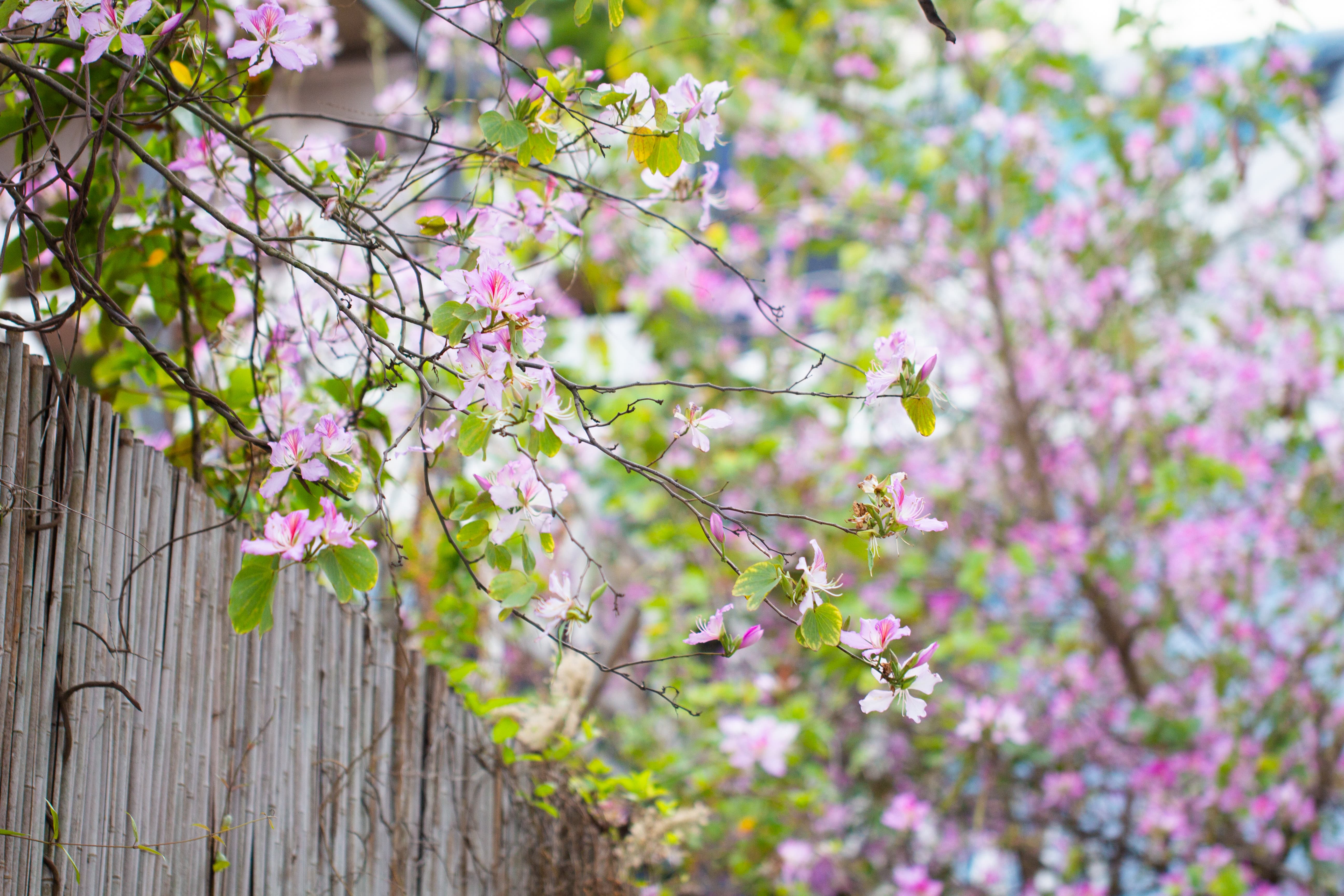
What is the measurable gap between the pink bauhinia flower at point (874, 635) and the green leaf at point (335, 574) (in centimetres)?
45

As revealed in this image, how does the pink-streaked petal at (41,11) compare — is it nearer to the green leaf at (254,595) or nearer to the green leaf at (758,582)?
the green leaf at (254,595)

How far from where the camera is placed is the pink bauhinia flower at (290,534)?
0.87 m

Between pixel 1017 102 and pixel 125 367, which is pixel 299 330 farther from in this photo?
pixel 1017 102

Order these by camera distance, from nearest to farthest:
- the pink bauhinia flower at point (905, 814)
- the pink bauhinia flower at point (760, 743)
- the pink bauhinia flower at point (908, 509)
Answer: the pink bauhinia flower at point (908, 509)
the pink bauhinia flower at point (760, 743)
the pink bauhinia flower at point (905, 814)

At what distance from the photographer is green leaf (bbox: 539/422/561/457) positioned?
96cm

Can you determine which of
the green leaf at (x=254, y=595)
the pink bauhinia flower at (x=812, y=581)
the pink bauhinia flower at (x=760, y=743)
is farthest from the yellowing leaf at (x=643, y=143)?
the pink bauhinia flower at (x=760, y=743)

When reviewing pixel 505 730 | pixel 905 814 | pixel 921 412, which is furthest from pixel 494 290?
pixel 905 814

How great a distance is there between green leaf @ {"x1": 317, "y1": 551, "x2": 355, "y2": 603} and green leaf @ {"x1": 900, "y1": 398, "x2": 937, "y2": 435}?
533mm

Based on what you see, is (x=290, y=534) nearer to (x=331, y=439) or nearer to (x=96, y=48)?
(x=331, y=439)

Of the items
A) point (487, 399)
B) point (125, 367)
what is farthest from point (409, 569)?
point (487, 399)

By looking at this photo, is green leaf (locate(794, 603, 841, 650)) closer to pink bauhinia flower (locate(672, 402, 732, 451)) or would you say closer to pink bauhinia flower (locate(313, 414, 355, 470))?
pink bauhinia flower (locate(672, 402, 732, 451))

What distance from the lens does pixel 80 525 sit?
3.34ft

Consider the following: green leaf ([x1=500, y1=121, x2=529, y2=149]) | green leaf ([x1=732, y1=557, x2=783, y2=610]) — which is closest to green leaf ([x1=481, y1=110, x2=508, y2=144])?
green leaf ([x1=500, y1=121, x2=529, y2=149])

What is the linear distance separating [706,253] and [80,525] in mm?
3061
